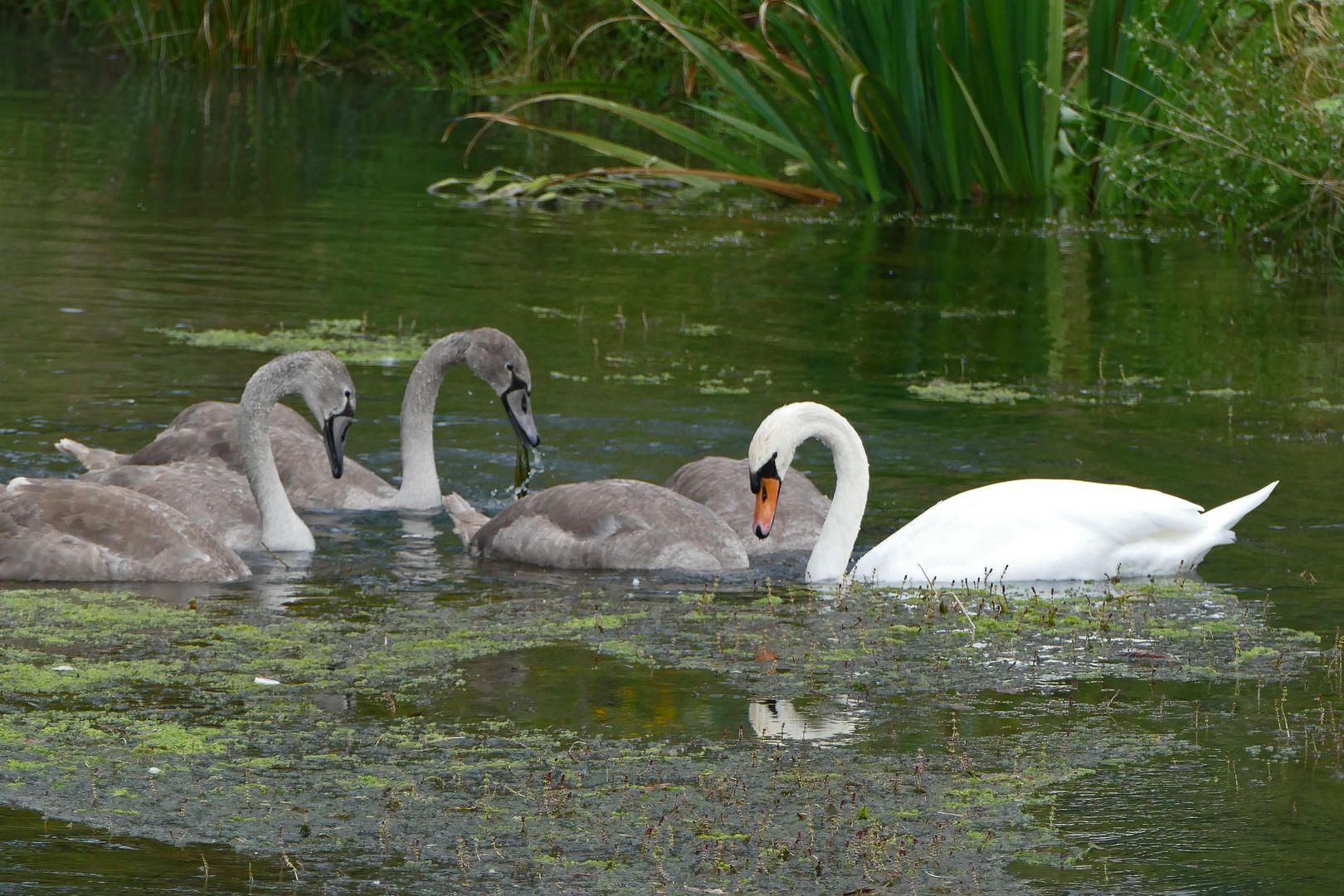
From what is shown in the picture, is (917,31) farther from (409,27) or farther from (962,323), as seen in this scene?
(409,27)

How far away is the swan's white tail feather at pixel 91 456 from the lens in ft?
33.6

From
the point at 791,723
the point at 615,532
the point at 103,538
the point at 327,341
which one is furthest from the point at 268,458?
the point at 327,341

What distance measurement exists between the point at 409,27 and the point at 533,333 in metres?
23.5

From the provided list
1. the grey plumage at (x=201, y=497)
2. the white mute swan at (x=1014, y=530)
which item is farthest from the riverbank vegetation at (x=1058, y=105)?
the grey plumage at (x=201, y=497)

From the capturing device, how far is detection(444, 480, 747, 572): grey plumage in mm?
9141

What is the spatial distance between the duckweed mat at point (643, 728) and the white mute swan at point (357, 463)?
1.89m

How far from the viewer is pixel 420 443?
10531mm

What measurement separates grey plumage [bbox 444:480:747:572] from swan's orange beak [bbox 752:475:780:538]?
1.20 ft

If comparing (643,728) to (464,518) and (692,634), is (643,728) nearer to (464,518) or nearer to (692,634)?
(692,634)

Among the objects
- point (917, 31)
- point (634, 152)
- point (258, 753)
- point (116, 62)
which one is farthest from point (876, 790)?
point (116, 62)

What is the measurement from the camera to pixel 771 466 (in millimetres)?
8938

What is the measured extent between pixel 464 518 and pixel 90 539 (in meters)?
1.81

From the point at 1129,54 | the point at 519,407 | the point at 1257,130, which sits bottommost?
the point at 519,407

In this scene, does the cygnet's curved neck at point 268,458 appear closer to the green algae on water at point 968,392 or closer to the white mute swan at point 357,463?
the white mute swan at point 357,463
